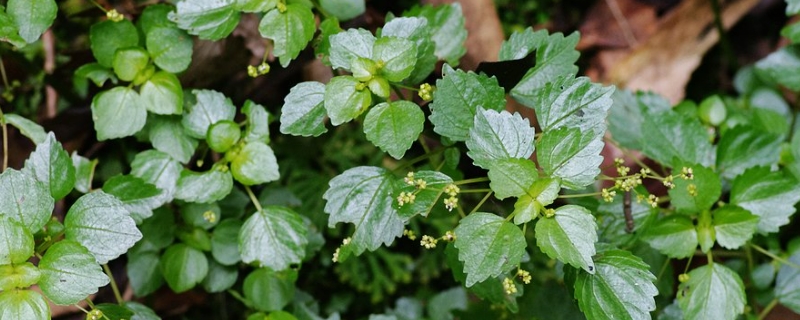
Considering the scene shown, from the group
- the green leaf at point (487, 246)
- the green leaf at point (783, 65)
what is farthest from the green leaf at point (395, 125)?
the green leaf at point (783, 65)

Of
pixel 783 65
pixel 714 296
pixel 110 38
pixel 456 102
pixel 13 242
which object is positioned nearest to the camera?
pixel 13 242

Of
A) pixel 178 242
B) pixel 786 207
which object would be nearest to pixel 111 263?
pixel 178 242

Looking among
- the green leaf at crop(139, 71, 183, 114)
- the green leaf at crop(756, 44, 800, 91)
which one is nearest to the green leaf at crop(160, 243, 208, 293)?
the green leaf at crop(139, 71, 183, 114)

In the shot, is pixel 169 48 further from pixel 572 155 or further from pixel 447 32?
pixel 572 155

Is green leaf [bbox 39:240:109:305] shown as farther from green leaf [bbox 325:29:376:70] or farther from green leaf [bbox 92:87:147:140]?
green leaf [bbox 325:29:376:70]

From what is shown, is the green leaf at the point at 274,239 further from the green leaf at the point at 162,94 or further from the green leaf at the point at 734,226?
the green leaf at the point at 734,226

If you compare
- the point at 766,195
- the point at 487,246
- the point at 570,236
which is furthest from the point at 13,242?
the point at 766,195
